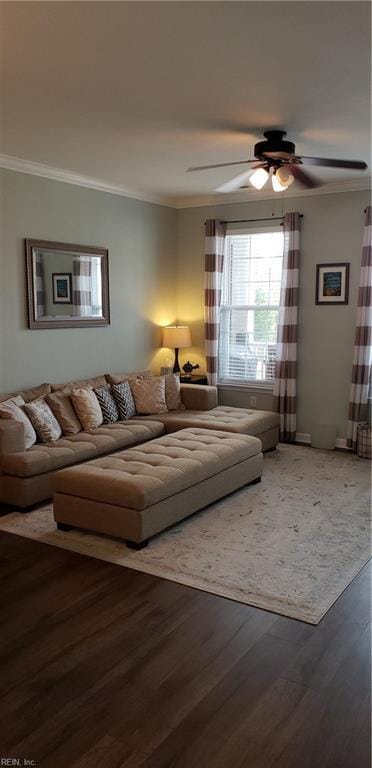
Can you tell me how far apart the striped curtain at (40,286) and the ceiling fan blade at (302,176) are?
2.40m

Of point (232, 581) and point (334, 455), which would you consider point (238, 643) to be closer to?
point (232, 581)

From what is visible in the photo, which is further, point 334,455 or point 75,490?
point 334,455

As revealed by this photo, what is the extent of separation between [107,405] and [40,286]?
124cm

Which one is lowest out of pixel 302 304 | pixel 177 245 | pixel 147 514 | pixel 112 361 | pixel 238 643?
pixel 238 643

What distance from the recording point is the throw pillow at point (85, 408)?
5.35 meters

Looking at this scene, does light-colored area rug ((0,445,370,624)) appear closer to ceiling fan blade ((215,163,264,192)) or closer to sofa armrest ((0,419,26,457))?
sofa armrest ((0,419,26,457))

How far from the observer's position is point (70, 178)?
223 inches

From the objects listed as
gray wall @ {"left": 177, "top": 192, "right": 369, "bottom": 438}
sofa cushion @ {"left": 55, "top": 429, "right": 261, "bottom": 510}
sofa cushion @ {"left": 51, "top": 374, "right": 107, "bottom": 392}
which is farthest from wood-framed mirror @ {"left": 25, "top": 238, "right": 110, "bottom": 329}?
gray wall @ {"left": 177, "top": 192, "right": 369, "bottom": 438}

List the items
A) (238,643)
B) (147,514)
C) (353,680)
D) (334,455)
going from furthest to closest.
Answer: (334,455)
(147,514)
(238,643)
(353,680)

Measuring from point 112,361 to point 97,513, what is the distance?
2.83 m

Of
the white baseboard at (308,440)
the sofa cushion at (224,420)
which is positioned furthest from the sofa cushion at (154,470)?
the white baseboard at (308,440)

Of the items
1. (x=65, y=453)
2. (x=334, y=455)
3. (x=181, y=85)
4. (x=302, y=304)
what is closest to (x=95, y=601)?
(x=65, y=453)

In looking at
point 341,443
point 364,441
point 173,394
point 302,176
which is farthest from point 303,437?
point 302,176

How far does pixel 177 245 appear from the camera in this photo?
7328 mm
